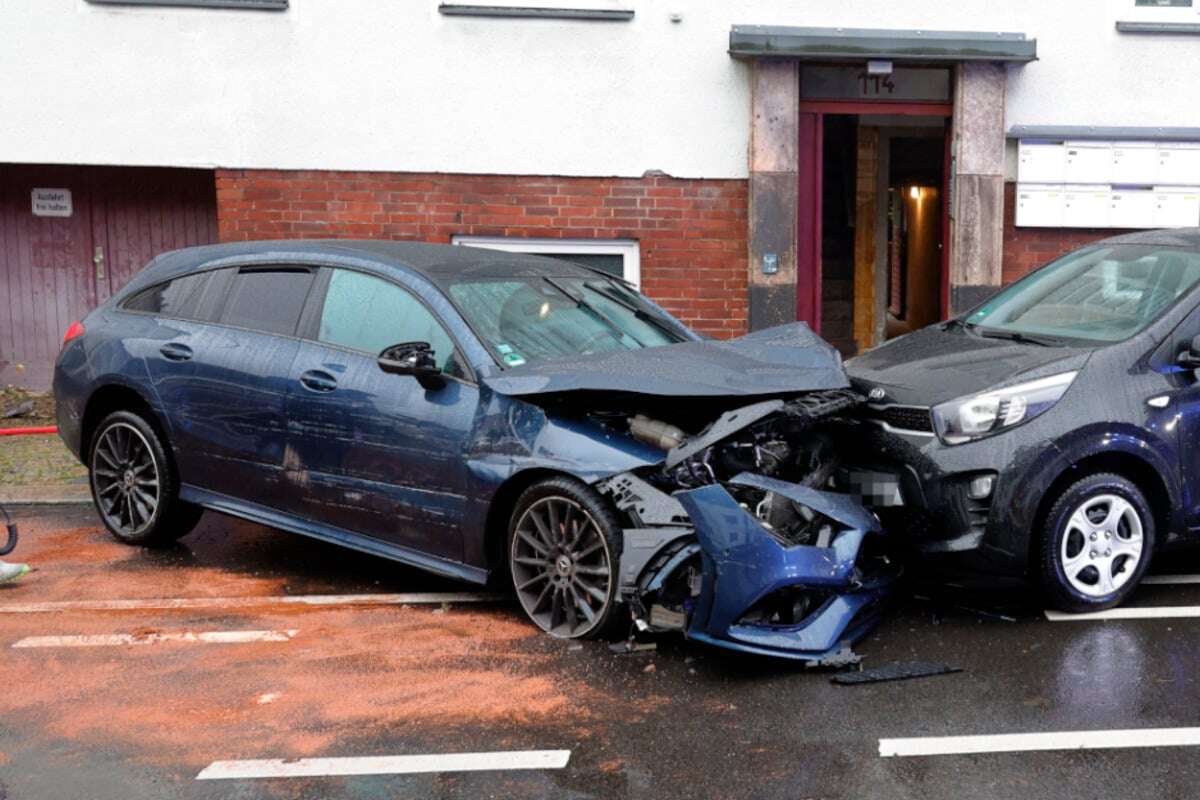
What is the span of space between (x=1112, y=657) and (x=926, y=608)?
93 cm

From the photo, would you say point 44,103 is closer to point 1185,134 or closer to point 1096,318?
point 1096,318

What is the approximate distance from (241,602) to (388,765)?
86.2 inches

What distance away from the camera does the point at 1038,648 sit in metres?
5.26

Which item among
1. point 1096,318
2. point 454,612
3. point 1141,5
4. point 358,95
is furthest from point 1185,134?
point 454,612

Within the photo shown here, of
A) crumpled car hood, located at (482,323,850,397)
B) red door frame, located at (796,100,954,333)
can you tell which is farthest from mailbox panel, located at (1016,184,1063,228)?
crumpled car hood, located at (482,323,850,397)

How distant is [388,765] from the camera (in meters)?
4.21

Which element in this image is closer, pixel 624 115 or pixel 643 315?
pixel 643 315

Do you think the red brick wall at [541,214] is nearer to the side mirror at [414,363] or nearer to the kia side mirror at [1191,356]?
the side mirror at [414,363]

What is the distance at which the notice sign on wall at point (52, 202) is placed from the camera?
12172 millimetres

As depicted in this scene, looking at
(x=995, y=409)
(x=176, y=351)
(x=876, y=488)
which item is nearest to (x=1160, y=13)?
(x=995, y=409)

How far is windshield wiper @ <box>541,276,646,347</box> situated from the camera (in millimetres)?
6391

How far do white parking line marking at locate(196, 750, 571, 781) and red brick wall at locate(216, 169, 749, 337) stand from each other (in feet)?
24.5

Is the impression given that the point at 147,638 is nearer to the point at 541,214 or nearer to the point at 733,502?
the point at 733,502

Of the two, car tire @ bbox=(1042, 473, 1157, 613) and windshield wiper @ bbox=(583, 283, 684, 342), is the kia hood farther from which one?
windshield wiper @ bbox=(583, 283, 684, 342)
